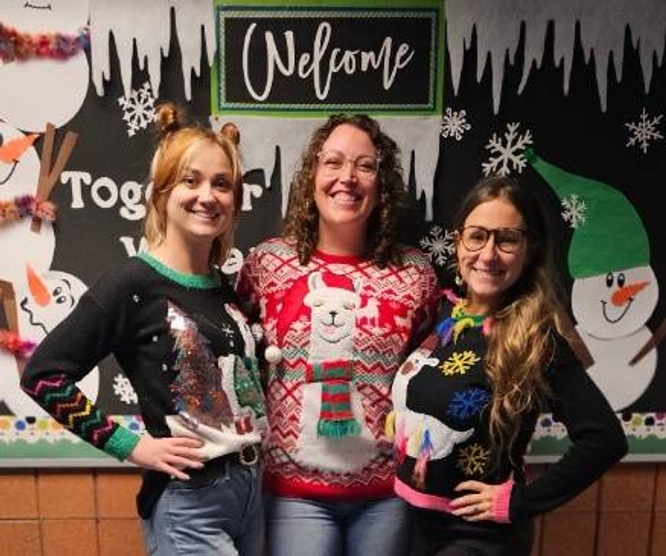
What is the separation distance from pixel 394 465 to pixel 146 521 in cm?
51

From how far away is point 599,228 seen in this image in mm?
1588

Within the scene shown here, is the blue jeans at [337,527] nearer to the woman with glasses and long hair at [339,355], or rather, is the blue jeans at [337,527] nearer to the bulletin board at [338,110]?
the woman with glasses and long hair at [339,355]

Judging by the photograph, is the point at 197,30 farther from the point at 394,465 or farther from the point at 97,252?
the point at 394,465

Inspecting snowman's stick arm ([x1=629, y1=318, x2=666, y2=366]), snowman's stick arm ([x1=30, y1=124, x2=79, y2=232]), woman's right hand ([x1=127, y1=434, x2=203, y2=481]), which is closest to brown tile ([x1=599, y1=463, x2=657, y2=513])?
snowman's stick arm ([x1=629, y1=318, x2=666, y2=366])

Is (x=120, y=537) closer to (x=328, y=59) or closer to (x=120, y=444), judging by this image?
(x=120, y=444)

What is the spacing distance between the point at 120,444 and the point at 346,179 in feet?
2.23

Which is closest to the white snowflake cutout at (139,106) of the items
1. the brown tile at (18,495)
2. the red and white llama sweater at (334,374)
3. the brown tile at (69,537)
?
the red and white llama sweater at (334,374)

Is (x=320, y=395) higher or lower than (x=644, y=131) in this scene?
lower

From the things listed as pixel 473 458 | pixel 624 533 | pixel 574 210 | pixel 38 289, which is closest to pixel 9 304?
pixel 38 289

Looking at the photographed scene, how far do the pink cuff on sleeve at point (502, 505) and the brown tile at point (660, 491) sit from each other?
0.83m

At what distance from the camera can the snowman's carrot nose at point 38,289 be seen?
1576 mm

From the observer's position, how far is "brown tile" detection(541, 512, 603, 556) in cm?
175

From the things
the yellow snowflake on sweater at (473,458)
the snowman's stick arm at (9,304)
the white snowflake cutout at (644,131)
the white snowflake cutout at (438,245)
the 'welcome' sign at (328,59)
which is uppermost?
the 'welcome' sign at (328,59)

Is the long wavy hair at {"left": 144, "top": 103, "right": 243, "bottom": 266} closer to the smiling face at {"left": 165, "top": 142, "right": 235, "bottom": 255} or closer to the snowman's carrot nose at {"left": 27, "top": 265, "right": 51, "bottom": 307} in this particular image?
the smiling face at {"left": 165, "top": 142, "right": 235, "bottom": 255}
